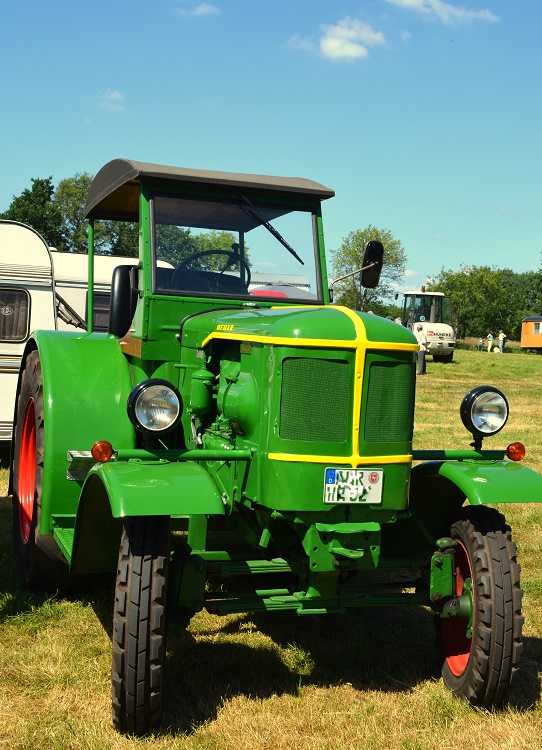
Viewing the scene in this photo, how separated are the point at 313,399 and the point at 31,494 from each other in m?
2.97

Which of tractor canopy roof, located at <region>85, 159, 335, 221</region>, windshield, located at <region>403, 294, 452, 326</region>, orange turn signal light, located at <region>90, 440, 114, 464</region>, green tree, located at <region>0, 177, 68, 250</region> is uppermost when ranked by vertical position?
green tree, located at <region>0, 177, 68, 250</region>

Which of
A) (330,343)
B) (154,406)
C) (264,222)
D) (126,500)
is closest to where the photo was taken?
(126,500)

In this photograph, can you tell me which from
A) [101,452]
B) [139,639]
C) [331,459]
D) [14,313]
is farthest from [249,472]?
[14,313]

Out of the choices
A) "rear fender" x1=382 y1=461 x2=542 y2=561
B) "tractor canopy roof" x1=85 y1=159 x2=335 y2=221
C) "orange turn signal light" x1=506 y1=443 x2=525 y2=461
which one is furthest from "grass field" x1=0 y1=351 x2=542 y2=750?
"tractor canopy roof" x1=85 y1=159 x2=335 y2=221

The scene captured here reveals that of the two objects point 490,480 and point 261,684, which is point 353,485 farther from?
point 261,684

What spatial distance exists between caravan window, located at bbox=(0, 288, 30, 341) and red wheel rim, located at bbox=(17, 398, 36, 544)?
11.8 feet

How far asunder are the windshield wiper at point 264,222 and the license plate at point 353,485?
1.96 meters

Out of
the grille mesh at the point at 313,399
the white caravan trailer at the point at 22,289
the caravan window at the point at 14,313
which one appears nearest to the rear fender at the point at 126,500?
the grille mesh at the point at 313,399

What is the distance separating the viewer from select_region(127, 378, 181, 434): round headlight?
3771 millimetres

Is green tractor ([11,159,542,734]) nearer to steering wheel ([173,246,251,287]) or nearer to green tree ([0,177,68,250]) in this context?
steering wheel ([173,246,251,287])

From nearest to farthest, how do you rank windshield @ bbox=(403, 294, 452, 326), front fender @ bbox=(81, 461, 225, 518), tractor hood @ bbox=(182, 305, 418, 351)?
front fender @ bbox=(81, 461, 225, 518) → tractor hood @ bbox=(182, 305, 418, 351) → windshield @ bbox=(403, 294, 452, 326)

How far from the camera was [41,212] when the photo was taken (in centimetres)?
4838

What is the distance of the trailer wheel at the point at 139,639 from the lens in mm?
3473

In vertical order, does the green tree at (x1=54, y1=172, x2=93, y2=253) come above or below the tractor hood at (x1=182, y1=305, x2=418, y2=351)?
above
